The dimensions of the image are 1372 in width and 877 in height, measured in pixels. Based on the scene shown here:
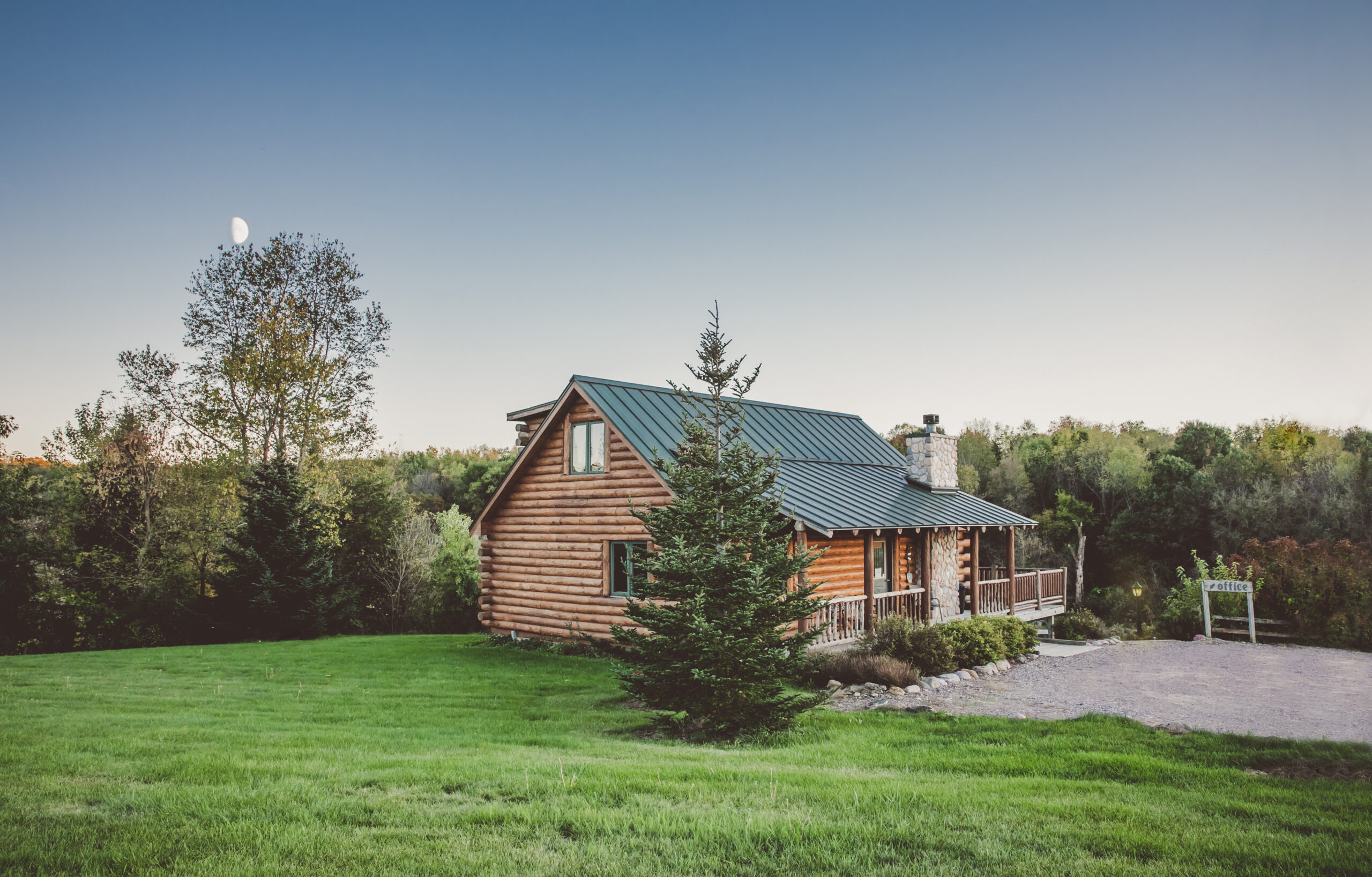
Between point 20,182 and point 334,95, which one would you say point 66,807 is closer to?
point 20,182

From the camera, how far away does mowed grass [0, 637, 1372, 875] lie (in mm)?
4828

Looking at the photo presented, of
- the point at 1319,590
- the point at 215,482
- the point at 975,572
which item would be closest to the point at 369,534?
the point at 215,482

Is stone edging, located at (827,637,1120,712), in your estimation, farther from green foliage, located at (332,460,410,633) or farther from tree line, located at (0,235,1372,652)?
green foliage, located at (332,460,410,633)

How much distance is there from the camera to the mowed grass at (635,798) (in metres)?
4.83

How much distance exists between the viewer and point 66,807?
5695mm

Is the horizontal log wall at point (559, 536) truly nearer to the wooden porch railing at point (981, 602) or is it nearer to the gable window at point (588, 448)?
the gable window at point (588, 448)

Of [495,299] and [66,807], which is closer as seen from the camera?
[66,807]

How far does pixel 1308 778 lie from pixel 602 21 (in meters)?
16.9

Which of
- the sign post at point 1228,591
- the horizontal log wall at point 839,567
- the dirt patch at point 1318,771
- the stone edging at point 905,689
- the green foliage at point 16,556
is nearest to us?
the dirt patch at point 1318,771

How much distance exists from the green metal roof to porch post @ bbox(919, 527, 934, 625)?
0.89 meters

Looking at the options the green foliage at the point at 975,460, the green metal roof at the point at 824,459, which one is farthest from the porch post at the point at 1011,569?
the green foliage at the point at 975,460

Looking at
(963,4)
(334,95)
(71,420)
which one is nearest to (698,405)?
(963,4)

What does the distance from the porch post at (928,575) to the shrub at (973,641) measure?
3147 mm

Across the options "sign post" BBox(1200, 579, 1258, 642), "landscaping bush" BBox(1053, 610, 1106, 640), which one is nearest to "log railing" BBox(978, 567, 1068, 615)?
"landscaping bush" BBox(1053, 610, 1106, 640)
